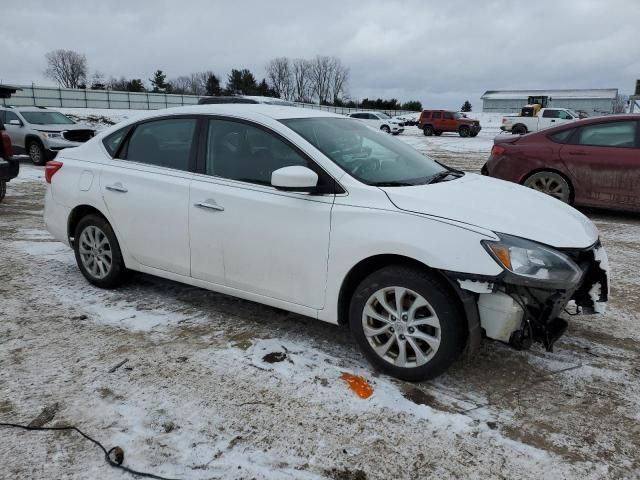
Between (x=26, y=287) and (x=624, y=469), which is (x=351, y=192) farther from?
(x=26, y=287)

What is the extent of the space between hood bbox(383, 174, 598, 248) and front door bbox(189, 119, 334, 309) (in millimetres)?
554

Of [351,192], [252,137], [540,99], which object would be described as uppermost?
[540,99]

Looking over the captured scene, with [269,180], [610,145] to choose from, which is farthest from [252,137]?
[610,145]

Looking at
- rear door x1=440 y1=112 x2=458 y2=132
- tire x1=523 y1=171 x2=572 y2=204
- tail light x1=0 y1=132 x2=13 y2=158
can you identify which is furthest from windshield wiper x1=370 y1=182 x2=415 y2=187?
rear door x1=440 y1=112 x2=458 y2=132

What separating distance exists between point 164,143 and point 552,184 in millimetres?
5636

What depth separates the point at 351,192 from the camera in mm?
3064

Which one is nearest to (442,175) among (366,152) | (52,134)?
(366,152)

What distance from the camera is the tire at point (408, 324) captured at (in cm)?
275

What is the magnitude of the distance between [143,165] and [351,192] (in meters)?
1.90

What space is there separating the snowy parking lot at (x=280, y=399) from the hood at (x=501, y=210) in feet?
2.87

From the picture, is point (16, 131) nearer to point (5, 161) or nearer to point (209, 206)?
point (5, 161)

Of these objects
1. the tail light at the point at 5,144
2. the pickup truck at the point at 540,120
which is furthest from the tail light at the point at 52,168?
the pickup truck at the point at 540,120

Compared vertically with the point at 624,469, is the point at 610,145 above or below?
above

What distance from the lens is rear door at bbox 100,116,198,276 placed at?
3729mm
